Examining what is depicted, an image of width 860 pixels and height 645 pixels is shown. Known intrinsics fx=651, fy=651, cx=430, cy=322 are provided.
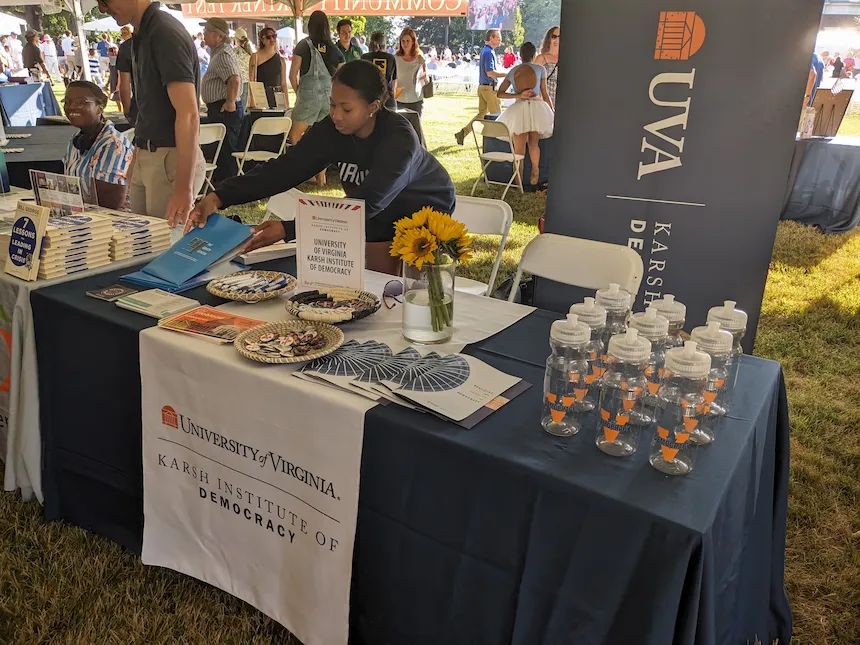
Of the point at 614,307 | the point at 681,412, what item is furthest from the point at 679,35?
the point at 681,412

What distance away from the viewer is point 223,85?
19.0ft

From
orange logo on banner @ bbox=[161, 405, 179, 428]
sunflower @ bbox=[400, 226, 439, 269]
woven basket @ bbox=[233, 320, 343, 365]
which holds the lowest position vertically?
orange logo on banner @ bbox=[161, 405, 179, 428]

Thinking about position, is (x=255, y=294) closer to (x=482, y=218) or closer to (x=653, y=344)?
(x=653, y=344)

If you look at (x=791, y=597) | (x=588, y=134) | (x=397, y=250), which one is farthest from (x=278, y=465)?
(x=588, y=134)

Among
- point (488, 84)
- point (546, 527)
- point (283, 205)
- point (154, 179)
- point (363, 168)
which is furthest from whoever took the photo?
point (488, 84)

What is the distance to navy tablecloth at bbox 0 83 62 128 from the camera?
726 centimetres

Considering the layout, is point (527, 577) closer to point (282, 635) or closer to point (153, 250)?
point (282, 635)

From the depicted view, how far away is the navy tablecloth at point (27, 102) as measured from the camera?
23.8 ft

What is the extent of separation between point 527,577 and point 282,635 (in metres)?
0.76

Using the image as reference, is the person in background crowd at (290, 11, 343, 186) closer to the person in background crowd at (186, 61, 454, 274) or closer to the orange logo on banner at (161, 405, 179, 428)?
the person in background crowd at (186, 61, 454, 274)

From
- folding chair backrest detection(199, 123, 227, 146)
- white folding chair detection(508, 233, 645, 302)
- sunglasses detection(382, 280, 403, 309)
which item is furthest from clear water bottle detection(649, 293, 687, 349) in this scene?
folding chair backrest detection(199, 123, 227, 146)

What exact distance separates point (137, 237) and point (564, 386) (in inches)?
57.1

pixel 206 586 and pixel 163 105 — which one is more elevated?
pixel 163 105

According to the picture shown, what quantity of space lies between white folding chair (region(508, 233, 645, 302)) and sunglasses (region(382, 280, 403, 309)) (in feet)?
1.33
